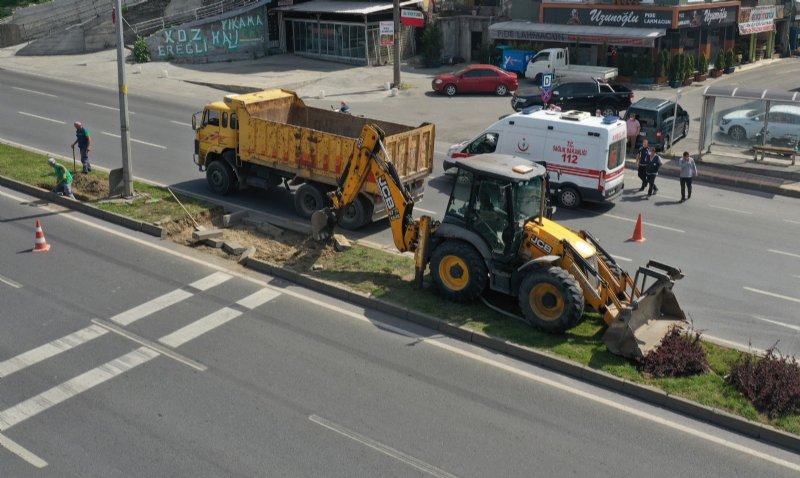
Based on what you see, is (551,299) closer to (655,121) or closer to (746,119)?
(655,121)

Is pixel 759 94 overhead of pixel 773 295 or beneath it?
overhead

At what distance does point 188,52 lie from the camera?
151ft

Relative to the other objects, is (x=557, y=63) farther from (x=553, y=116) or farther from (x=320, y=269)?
(x=320, y=269)

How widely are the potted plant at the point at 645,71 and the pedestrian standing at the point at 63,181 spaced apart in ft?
98.8

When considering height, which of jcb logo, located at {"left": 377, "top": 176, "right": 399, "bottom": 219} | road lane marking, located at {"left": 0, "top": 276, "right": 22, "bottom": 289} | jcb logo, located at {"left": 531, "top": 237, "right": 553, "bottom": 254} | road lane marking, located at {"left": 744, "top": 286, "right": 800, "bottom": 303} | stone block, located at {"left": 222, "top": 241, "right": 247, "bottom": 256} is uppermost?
jcb logo, located at {"left": 377, "top": 176, "right": 399, "bottom": 219}

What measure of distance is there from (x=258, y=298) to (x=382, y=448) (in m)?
5.43

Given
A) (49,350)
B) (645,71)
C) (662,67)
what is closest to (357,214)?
(49,350)

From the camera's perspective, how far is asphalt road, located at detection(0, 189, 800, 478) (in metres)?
10.2

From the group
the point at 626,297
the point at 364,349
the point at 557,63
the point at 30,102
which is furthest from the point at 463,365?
the point at 557,63

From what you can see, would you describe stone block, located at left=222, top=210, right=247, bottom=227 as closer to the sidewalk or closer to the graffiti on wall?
the sidewalk

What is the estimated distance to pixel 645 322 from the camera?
1331 centimetres

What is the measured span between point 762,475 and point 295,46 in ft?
142

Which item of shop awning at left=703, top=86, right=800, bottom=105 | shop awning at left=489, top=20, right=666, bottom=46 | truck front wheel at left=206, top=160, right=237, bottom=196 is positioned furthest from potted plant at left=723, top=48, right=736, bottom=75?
truck front wheel at left=206, top=160, right=237, bottom=196

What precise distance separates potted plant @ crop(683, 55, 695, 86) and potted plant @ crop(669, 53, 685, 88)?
0.25m
